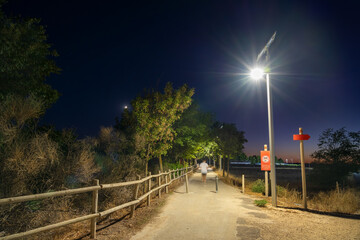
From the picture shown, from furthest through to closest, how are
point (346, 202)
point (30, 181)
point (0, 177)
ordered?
point (346, 202), point (30, 181), point (0, 177)

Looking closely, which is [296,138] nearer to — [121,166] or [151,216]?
[151,216]

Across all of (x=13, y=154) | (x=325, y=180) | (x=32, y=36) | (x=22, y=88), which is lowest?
(x=325, y=180)

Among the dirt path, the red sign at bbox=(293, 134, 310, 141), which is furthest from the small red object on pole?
the dirt path

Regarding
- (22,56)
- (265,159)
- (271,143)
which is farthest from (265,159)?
(22,56)

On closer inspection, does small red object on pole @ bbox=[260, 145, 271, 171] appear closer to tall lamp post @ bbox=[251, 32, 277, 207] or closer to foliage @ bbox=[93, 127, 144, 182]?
tall lamp post @ bbox=[251, 32, 277, 207]

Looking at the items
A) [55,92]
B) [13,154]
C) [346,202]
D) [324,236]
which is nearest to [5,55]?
[55,92]

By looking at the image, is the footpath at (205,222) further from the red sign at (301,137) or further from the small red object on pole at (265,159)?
the red sign at (301,137)

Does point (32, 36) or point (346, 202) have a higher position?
point (32, 36)

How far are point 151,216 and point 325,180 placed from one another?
21.3 meters

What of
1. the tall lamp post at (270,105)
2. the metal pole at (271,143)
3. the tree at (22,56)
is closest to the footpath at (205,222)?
the metal pole at (271,143)

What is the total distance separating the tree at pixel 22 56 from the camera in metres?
9.85

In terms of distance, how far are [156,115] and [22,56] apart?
7798mm

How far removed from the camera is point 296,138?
9602 millimetres

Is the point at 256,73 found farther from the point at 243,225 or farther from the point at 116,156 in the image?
the point at 116,156
